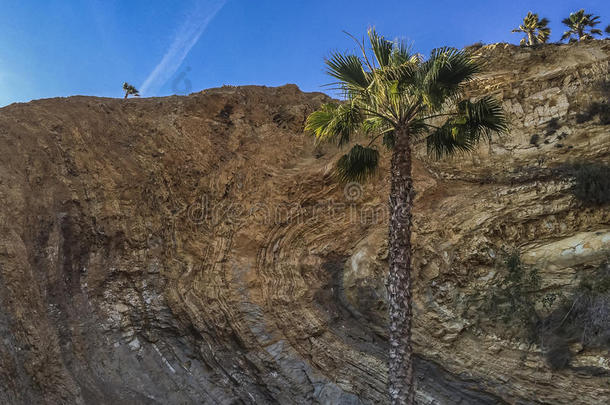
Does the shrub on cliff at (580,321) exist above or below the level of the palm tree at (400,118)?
below

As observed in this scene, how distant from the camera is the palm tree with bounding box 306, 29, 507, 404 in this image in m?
7.24

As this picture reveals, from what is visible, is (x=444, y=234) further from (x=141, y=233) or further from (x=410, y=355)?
(x=141, y=233)

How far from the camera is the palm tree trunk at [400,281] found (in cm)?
703

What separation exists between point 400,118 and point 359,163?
4.28 feet

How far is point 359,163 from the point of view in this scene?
29.3 ft

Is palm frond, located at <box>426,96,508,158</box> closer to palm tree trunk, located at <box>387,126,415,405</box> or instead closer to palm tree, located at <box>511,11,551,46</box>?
palm tree trunk, located at <box>387,126,415,405</box>

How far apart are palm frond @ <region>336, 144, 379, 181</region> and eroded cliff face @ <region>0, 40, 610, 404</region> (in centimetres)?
338

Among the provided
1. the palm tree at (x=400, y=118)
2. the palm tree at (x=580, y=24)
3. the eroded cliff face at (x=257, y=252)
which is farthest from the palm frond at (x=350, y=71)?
the palm tree at (x=580, y=24)

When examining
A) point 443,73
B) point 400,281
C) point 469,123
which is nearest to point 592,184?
point 469,123

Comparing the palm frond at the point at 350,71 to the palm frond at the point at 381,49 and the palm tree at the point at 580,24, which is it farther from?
the palm tree at the point at 580,24

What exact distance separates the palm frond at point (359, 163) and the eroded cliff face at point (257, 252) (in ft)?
11.1

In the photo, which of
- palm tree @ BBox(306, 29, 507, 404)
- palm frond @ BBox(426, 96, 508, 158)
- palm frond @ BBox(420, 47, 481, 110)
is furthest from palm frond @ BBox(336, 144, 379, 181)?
palm frond @ BBox(420, 47, 481, 110)

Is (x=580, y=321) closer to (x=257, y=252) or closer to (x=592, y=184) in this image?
(x=592, y=184)

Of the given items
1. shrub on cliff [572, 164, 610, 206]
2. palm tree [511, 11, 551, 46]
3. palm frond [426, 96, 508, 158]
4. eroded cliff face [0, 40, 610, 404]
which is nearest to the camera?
palm frond [426, 96, 508, 158]
